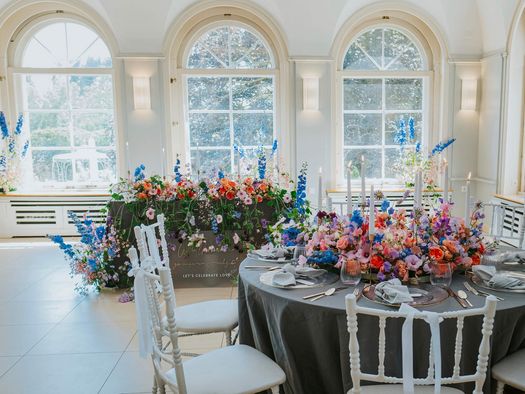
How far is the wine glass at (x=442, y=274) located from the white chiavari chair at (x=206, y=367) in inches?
31.5

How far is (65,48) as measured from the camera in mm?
6441

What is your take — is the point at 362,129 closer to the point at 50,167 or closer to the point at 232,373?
the point at 50,167

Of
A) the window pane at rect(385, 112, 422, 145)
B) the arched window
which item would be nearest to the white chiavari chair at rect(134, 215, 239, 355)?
the arched window

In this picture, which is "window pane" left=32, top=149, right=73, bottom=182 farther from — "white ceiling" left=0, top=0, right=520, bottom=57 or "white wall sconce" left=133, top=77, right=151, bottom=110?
"white ceiling" left=0, top=0, right=520, bottom=57

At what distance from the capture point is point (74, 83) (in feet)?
21.3

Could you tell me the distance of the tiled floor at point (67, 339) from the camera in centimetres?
267

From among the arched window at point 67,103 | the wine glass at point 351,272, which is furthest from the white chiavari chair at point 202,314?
the arched window at point 67,103

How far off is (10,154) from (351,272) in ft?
19.0

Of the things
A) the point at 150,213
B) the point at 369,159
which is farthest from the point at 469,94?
the point at 150,213

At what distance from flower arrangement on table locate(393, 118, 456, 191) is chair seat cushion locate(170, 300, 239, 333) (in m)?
4.35

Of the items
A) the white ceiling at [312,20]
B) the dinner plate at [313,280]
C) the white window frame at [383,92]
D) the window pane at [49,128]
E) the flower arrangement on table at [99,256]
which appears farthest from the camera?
the window pane at [49,128]

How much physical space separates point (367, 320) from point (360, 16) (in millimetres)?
5379

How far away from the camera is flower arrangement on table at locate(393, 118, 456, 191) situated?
251 inches

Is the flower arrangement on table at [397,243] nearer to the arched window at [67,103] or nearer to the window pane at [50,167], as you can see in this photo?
the arched window at [67,103]
